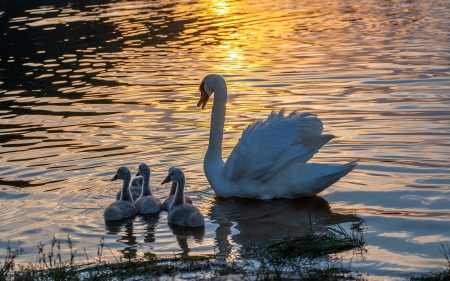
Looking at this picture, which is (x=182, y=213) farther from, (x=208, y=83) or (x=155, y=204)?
(x=208, y=83)

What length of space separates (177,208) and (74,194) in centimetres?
207

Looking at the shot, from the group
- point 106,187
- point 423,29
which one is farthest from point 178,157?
point 423,29

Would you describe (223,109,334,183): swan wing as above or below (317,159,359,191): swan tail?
above

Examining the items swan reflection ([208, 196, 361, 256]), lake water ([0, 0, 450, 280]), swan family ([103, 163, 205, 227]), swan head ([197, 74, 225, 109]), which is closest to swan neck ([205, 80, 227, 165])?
swan head ([197, 74, 225, 109])

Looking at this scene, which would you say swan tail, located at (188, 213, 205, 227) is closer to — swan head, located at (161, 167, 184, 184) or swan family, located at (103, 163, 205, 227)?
swan family, located at (103, 163, 205, 227)

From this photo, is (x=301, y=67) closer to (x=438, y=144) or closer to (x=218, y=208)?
(x=438, y=144)

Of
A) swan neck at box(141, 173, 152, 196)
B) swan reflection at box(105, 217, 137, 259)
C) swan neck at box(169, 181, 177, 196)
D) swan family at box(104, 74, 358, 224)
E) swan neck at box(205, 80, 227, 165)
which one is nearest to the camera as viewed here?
swan reflection at box(105, 217, 137, 259)

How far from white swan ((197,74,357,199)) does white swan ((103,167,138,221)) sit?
4.01 feet

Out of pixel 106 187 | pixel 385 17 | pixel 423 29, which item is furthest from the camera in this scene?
pixel 385 17

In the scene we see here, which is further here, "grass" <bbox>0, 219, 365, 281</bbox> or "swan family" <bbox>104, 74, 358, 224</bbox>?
"swan family" <bbox>104, 74, 358, 224</bbox>

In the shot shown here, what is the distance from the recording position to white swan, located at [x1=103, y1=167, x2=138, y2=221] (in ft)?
32.2

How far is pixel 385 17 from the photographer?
2816 centimetres

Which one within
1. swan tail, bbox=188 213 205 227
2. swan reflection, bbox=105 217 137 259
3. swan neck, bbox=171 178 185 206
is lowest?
swan reflection, bbox=105 217 137 259

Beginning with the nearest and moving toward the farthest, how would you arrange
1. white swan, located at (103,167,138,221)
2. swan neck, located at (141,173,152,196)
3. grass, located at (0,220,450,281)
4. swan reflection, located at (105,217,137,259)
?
grass, located at (0,220,450,281) → swan reflection, located at (105,217,137,259) → white swan, located at (103,167,138,221) → swan neck, located at (141,173,152,196)
